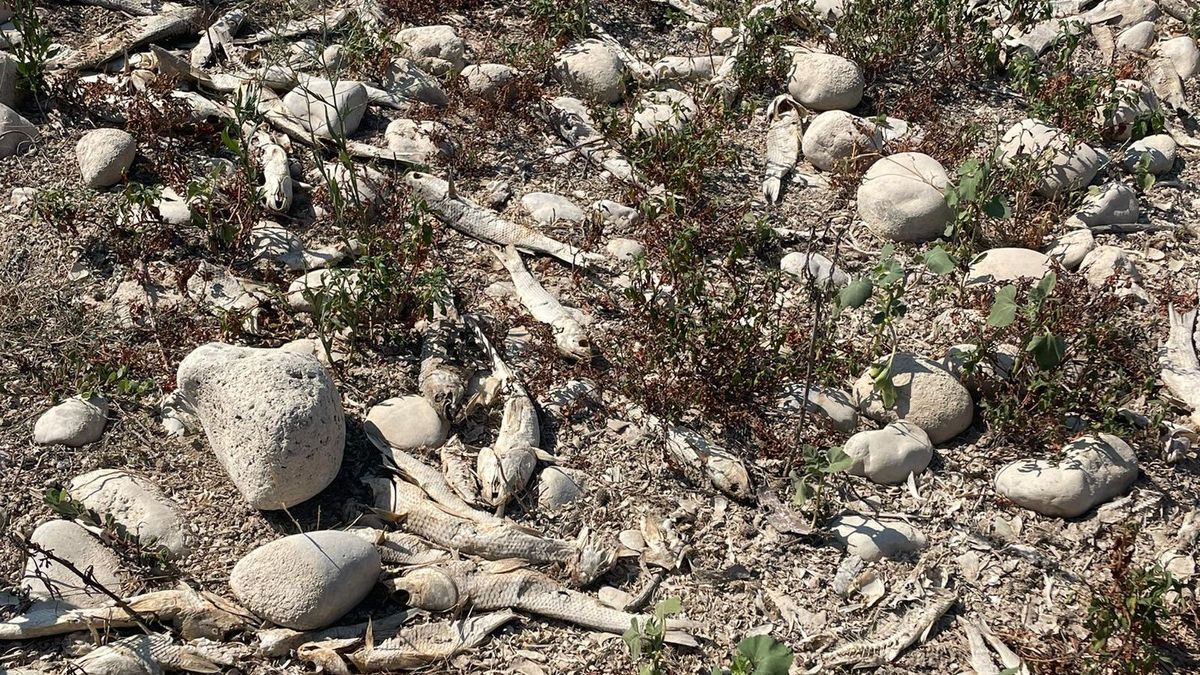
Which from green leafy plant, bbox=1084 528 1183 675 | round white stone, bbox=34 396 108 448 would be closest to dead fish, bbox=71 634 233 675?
round white stone, bbox=34 396 108 448

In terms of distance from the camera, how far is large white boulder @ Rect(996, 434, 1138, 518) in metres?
5.11

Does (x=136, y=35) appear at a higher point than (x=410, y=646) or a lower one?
higher

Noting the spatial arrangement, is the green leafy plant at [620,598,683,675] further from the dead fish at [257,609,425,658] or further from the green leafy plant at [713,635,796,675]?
the dead fish at [257,609,425,658]

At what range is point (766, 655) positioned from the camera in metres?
4.06

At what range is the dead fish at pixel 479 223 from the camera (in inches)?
259

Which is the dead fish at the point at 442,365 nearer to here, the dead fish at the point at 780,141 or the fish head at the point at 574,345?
the fish head at the point at 574,345

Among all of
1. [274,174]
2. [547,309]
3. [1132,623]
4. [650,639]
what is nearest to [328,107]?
[274,174]

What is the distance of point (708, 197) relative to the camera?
698cm

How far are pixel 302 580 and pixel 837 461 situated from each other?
2435mm

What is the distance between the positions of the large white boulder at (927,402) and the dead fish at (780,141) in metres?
1.86

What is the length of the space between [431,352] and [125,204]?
7.08 feet

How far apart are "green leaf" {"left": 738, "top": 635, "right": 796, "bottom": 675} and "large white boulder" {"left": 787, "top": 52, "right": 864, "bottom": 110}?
15.2 ft

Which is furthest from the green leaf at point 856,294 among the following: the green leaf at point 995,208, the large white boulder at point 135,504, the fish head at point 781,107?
the large white boulder at point 135,504

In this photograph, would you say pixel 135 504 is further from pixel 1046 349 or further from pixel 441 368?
pixel 1046 349
